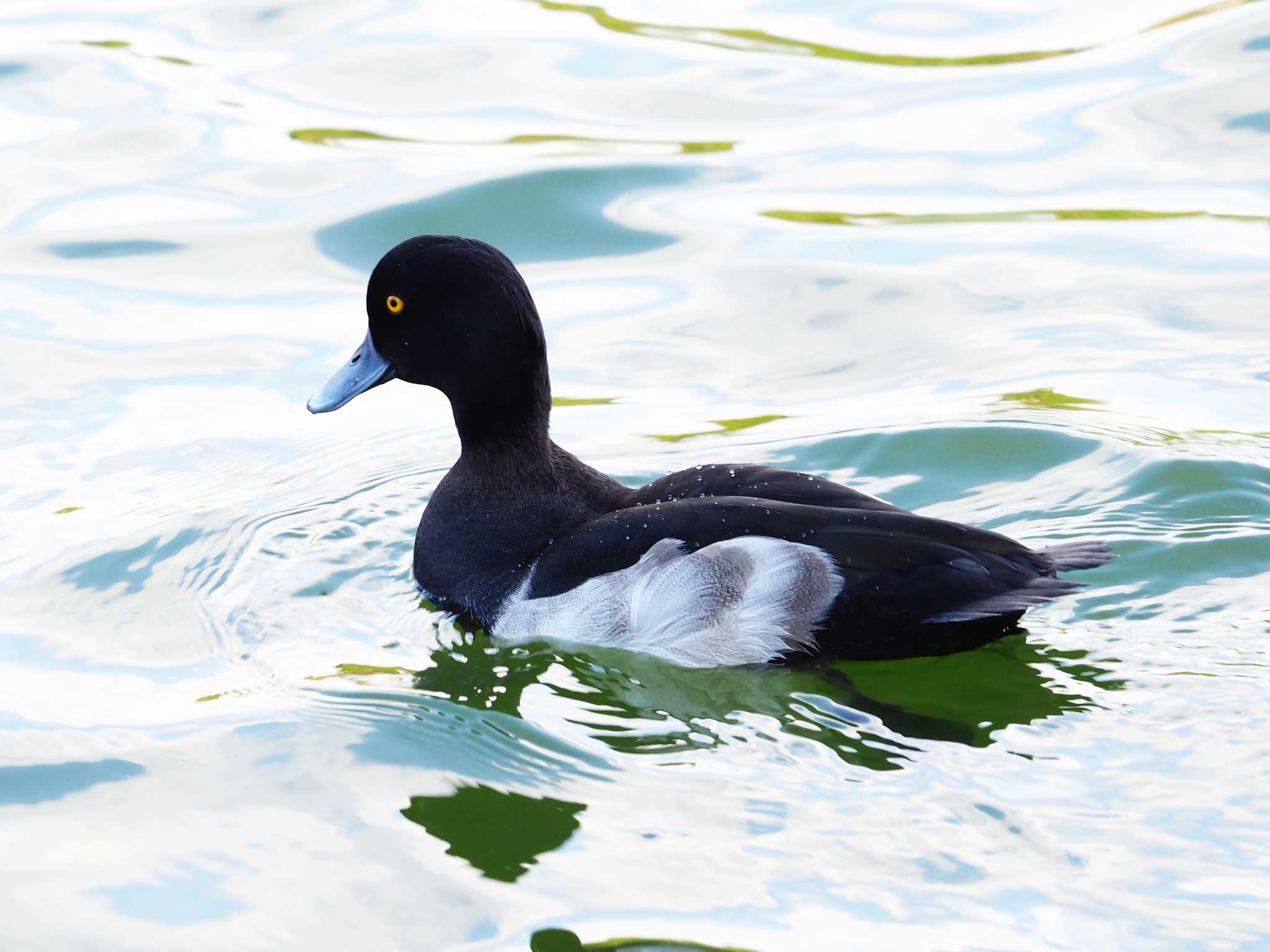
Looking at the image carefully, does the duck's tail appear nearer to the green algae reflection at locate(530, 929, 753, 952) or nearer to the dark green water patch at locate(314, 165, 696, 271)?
the green algae reflection at locate(530, 929, 753, 952)

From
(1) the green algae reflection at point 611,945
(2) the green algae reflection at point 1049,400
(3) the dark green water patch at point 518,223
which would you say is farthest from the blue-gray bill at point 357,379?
(3) the dark green water patch at point 518,223

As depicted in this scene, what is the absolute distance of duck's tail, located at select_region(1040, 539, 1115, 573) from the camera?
17.3ft

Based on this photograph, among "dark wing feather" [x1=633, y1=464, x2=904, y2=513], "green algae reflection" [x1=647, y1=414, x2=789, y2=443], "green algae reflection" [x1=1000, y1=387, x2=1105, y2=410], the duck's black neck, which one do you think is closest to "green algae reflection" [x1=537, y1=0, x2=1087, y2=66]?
"green algae reflection" [x1=1000, y1=387, x2=1105, y2=410]

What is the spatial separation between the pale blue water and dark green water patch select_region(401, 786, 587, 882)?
15 mm

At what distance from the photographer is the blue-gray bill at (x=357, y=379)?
610 centimetres

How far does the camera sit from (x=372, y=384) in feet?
20.2

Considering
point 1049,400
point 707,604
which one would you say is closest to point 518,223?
point 1049,400

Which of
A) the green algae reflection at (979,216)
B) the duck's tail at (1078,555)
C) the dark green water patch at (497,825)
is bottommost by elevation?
the dark green water patch at (497,825)

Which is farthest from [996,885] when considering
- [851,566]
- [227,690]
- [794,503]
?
[227,690]

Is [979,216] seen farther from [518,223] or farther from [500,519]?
[500,519]

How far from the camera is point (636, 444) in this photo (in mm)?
7309

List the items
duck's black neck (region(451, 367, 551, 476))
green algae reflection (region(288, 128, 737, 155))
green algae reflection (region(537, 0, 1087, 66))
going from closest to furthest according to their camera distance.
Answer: duck's black neck (region(451, 367, 551, 476)) < green algae reflection (region(288, 128, 737, 155)) < green algae reflection (region(537, 0, 1087, 66))

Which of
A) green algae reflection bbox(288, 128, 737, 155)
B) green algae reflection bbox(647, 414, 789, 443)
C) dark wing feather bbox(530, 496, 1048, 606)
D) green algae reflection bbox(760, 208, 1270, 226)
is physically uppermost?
green algae reflection bbox(288, 128, 737, 155)

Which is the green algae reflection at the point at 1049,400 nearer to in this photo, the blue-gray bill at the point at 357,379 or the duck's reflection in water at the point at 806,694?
the duck's reflection in water at the point at 806,694
